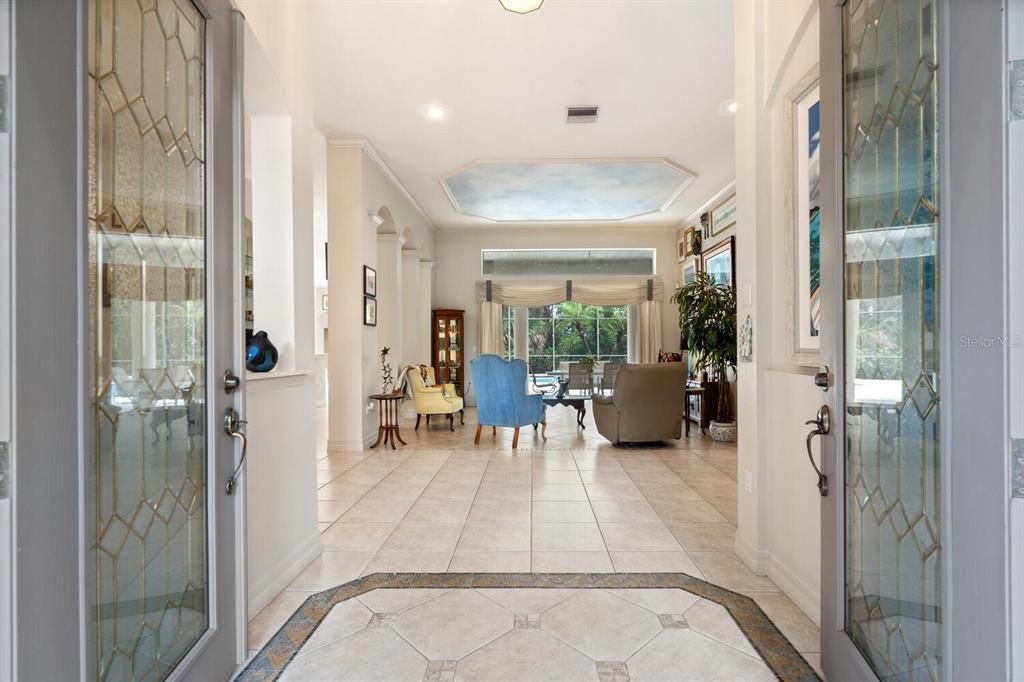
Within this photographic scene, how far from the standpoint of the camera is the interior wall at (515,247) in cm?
930

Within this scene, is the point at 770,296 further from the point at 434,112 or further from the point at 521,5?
the point at 434,112

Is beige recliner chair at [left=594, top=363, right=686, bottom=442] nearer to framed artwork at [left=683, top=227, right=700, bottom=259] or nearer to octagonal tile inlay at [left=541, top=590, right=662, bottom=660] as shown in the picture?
framed artwork at [left=683, top=227, right=700, bottom=259]

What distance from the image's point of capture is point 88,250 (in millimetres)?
1053

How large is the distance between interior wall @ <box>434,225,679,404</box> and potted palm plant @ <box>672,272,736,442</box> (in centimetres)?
285

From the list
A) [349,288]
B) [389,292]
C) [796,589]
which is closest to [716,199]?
[389,292]

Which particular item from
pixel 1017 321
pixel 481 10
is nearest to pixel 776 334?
pixel 1017 321

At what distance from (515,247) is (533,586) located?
754 centimetres

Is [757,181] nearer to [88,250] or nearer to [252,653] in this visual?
[88,250]

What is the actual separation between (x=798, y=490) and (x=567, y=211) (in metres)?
6.47

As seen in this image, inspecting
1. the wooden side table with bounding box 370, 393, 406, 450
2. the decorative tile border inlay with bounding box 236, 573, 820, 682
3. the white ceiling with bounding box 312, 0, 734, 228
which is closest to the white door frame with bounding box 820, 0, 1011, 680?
the decorative tile border inlay with bounding box 236, 573, 820, 682

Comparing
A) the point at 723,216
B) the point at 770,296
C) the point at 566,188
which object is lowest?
the point at 770,296

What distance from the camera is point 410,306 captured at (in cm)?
827

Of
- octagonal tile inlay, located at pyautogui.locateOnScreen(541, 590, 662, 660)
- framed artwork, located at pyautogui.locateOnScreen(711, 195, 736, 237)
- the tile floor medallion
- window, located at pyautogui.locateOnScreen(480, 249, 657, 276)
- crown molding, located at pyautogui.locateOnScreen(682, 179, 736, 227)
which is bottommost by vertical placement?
the tile floor medallion

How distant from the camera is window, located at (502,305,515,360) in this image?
9750mm
